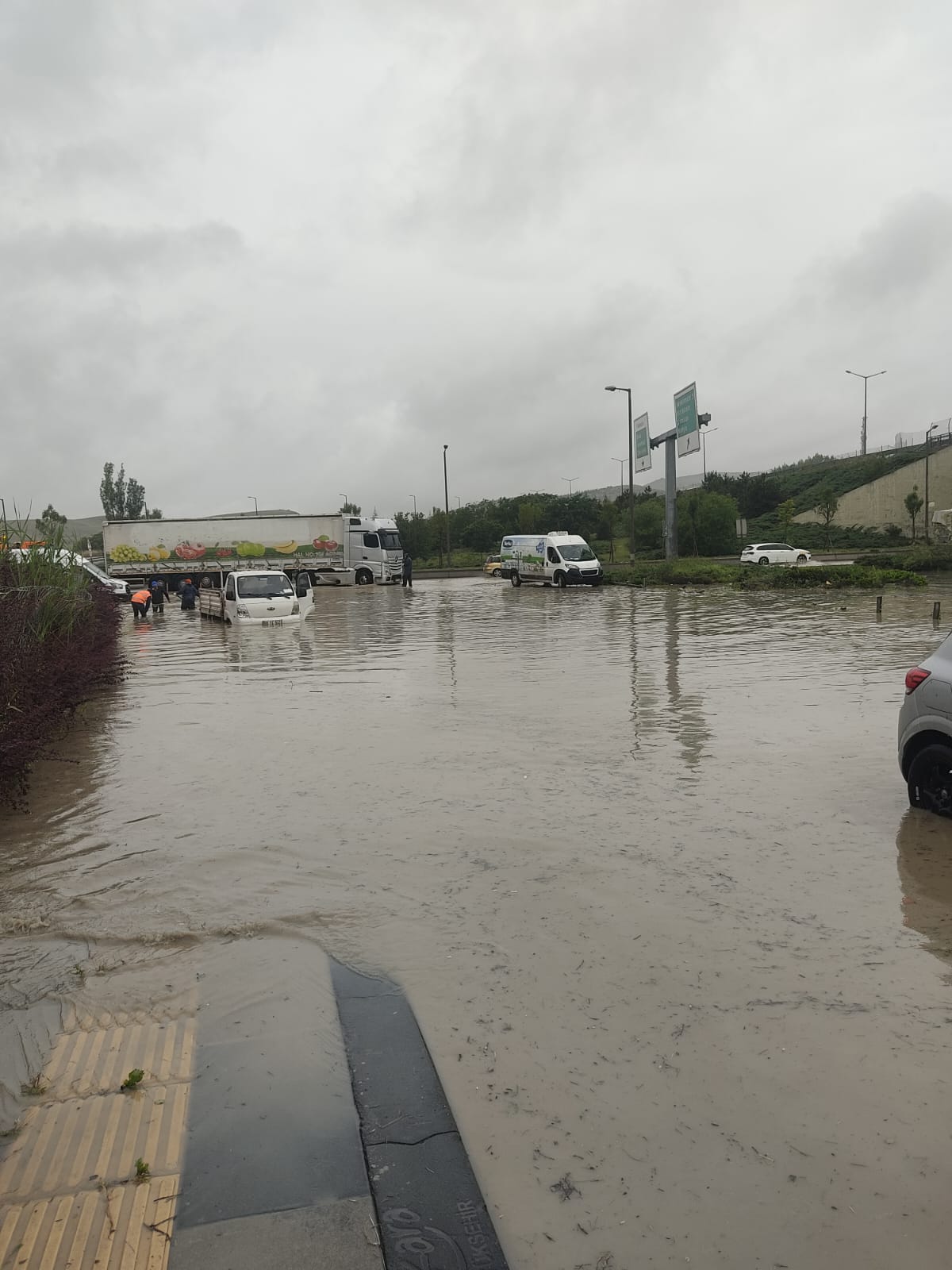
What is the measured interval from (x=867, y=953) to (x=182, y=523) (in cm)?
4845

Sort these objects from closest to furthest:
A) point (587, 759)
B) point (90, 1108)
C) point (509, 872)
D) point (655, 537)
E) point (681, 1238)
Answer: point (681, 1238), point (90, 1108), point (509, 872), point (587, 759), point (655, 537)

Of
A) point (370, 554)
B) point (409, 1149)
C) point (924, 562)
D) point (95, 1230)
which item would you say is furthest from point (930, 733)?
point (370, 554)

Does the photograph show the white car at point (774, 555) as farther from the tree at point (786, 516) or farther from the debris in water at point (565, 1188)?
the debris in water at point (565, 1188)

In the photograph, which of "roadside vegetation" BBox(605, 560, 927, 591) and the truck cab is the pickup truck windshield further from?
the truck cab

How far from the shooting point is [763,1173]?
325 centimetres

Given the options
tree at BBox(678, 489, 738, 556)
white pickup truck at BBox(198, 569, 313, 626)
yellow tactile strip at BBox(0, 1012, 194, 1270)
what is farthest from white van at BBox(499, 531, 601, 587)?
yellow tactile strip at BBox(0, 1012, 194, 1270)

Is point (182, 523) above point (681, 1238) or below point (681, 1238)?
above

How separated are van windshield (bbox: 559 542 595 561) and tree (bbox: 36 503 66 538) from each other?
27.6m

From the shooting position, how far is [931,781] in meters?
7.14

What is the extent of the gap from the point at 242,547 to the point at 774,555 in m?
27.3

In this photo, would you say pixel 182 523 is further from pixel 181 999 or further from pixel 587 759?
pixel 181 999

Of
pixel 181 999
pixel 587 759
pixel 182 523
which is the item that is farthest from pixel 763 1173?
pixel 182 523

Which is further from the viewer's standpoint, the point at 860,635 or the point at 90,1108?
the point at 860,635

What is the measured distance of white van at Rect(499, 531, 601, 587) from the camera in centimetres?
4075
